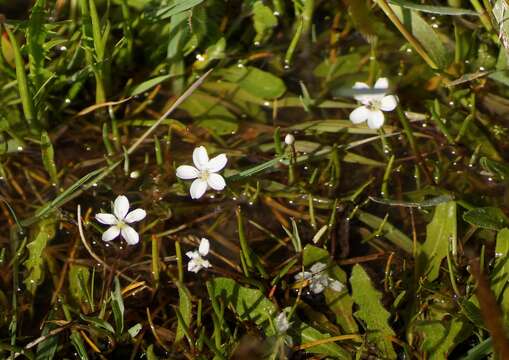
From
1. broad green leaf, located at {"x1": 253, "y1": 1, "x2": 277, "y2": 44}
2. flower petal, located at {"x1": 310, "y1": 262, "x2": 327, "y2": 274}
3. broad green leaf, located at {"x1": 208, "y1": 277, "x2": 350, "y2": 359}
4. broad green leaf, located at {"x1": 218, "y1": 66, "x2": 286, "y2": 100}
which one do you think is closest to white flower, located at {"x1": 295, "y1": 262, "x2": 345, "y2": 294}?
flower petal, located at {"x1": 310, "y1": 262, "x2": 327, "y2": 274}

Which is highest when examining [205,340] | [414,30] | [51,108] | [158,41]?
[414,30]

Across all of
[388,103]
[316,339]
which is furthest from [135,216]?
[388,103]

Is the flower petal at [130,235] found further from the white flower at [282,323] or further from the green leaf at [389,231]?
the green leaf at [389,231]

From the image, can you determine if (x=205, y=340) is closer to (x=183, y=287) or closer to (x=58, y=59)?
(x=183, y=287)

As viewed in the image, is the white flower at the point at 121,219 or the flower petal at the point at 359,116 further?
the flower petal at the point at 359,116

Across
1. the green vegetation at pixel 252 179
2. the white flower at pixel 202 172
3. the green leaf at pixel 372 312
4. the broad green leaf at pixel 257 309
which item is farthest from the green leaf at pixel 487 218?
the white flower at pixel 202 172

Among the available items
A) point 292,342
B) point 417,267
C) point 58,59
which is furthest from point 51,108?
point 417,267

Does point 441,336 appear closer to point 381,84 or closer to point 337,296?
point 337,296
